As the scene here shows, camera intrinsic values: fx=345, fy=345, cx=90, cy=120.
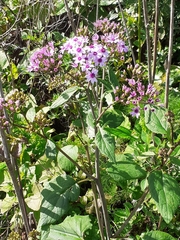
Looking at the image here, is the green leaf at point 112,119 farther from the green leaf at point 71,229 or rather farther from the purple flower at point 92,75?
the green leaf at point 71,229

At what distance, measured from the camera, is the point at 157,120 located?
101cm

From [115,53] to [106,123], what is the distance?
0.22 metres

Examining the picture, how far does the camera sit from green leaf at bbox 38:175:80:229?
43.8 inches

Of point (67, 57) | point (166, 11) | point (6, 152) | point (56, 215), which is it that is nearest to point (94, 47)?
point (67, 57)

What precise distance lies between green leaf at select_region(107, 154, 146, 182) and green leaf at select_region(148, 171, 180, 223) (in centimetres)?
4

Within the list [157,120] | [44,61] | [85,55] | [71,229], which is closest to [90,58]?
[85,55]

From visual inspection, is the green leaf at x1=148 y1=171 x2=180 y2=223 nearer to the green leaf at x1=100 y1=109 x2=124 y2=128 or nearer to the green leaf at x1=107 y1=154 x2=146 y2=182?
the green leaf at x1=107 y1=154 x2=146 y2=182

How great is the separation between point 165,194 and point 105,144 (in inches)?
9.6

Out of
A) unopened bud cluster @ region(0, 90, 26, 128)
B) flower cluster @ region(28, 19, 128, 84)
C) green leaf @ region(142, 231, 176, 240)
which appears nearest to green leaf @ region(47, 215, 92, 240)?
green leaf @ region(142, 231, 176, 240)

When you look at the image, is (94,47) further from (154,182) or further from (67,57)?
(154,182)

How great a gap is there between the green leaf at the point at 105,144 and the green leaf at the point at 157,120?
5.4 inches

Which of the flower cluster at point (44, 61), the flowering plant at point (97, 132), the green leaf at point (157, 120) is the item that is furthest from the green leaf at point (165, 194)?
the flower cluster at point (44, 61)

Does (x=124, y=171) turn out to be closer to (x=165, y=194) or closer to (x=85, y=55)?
(x=165, y=194)

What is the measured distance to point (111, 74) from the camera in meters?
1.06
